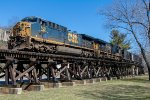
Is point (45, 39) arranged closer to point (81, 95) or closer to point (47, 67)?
point (47, 67)

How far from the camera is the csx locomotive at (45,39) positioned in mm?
18625

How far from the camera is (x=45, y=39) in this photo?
20672 millimetres

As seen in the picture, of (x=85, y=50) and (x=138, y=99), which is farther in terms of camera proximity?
(x=85, y=50)

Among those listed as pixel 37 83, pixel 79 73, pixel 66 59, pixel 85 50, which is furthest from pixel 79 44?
pixel 37 83

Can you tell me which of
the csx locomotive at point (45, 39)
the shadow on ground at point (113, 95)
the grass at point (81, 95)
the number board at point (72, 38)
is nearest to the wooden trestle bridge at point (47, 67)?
the csx locomotive at point (45, 39)

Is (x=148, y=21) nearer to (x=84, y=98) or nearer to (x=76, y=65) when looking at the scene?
(x=76, y=65)

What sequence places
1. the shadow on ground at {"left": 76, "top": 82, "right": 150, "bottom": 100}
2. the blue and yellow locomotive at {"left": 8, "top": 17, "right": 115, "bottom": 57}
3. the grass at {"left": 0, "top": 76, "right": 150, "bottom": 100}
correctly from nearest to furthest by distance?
1. the grass at {"left": 0, "top": 76, "right": 150, "bottom": 100}
2. the shadow on ground at {"left": 76, "top": 82, "right": 150, "bottom": 100}
3. the blue and yellow locomotive at {"left": 8, "top": 17, "right": 115, "bottom": 57}

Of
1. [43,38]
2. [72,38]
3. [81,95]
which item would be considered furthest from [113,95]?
[72,38]

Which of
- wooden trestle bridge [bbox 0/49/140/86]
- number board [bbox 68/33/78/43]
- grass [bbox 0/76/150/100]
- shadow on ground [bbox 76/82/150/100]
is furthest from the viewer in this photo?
number board [bbox 68/33/78/43]

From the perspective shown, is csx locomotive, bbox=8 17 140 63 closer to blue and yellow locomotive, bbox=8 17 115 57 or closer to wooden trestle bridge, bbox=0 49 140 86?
blue and yellow locomotive, bbox=8 17 115 57

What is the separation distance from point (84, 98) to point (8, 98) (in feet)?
11.6

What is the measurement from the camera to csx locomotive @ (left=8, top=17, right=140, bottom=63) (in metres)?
18.6

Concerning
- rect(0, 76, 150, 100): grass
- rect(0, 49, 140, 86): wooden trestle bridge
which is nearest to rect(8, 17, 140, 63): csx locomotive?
rect(0, 49, 140, 86): wooden trestle bridge

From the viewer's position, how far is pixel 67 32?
25.0 meters
